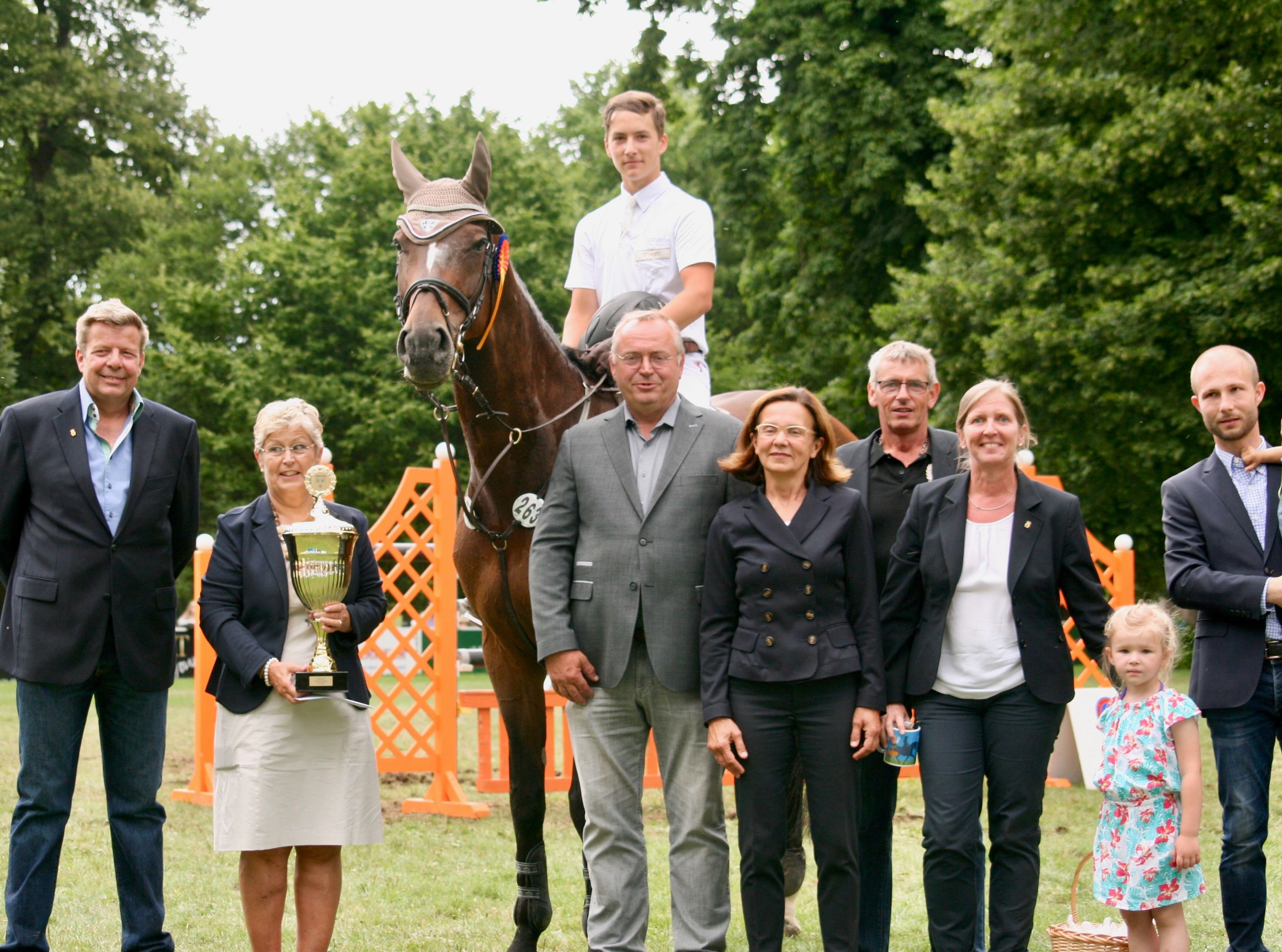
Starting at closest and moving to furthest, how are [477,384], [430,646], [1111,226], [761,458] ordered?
1. [761,458]
2. [477,384]
3. [430,646]
4. [1111,226]

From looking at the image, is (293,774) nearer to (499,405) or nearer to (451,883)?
(499,405)

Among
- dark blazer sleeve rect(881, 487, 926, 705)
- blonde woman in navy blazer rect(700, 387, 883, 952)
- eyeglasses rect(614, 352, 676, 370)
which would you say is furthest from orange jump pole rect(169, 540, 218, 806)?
dark blazer sleeve rect(881, 487, 926, 705)

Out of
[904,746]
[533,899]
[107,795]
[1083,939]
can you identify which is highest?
[904,746]

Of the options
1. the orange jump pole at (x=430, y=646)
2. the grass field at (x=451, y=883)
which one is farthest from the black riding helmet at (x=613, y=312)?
the orange jump pole at (x=430, y=646)

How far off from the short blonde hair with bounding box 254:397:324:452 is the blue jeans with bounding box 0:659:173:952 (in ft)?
3.04

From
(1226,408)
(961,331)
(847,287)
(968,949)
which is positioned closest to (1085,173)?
(961,331)

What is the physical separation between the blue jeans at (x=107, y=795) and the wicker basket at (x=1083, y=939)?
9.93 feet

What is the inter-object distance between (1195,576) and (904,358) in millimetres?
1168

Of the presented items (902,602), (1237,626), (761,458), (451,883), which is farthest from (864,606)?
(451,883)

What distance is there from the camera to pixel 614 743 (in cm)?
395

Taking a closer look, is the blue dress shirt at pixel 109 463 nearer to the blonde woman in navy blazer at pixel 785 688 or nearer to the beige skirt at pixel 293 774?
the beige skirt at pixel 293 774

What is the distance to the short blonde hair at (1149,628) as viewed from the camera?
402 cm

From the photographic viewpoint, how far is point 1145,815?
4.02 meters

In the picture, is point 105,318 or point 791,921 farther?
point 791,921
